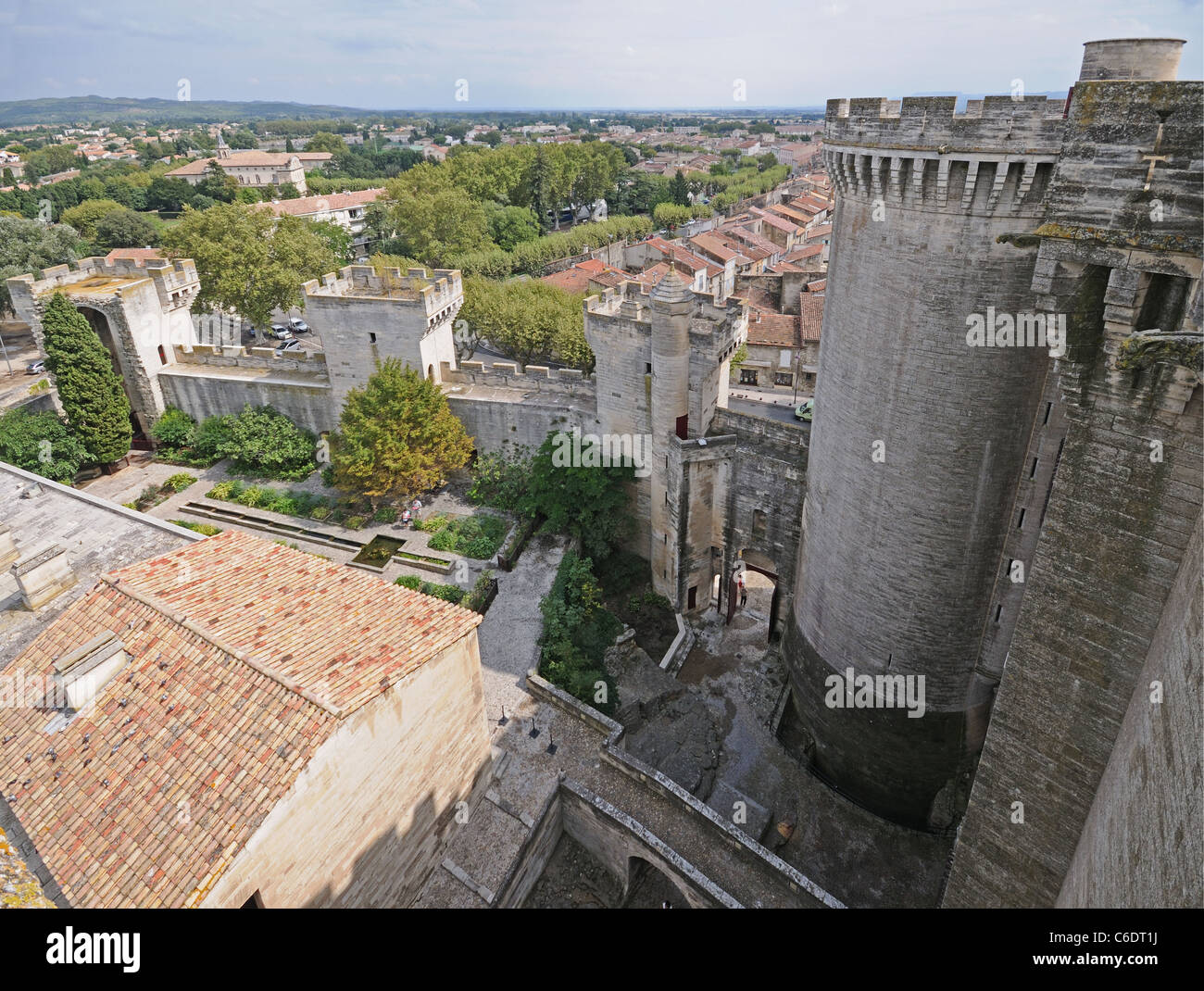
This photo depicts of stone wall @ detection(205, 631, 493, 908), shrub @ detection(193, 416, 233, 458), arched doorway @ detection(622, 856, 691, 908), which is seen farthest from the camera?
shrub @ detection(193, 416, 233, 458)

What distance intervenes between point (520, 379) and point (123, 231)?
6216 centimetres

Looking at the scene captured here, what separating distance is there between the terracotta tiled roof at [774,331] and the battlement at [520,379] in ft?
61.8

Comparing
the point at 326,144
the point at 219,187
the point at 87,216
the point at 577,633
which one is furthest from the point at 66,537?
the point at 326,144

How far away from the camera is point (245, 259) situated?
36.6 metres

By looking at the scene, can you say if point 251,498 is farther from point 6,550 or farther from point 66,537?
point 6,550

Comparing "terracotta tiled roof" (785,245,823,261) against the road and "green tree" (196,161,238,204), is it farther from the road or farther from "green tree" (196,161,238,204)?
"green tree" (196,161,238,204)

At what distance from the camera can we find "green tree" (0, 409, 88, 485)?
28.6m

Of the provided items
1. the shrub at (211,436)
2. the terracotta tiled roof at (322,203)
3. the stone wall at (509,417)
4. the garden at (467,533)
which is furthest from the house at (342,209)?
the garden at (467,533)

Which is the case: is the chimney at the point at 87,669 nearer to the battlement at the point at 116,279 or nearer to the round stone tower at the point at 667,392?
the round stone tower at the point at 667,392

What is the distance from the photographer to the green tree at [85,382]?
28.4 meters

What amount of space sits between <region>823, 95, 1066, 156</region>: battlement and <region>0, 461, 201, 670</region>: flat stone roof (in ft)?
59.6

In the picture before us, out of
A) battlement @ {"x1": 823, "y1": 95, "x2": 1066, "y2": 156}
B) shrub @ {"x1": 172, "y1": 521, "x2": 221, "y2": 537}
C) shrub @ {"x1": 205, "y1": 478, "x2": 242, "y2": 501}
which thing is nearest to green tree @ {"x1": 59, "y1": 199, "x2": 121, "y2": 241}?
shrub @ {"x1": 205, "y1": 478, "x2": 242, "y2": 501}

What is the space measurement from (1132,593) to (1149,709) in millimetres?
1439
